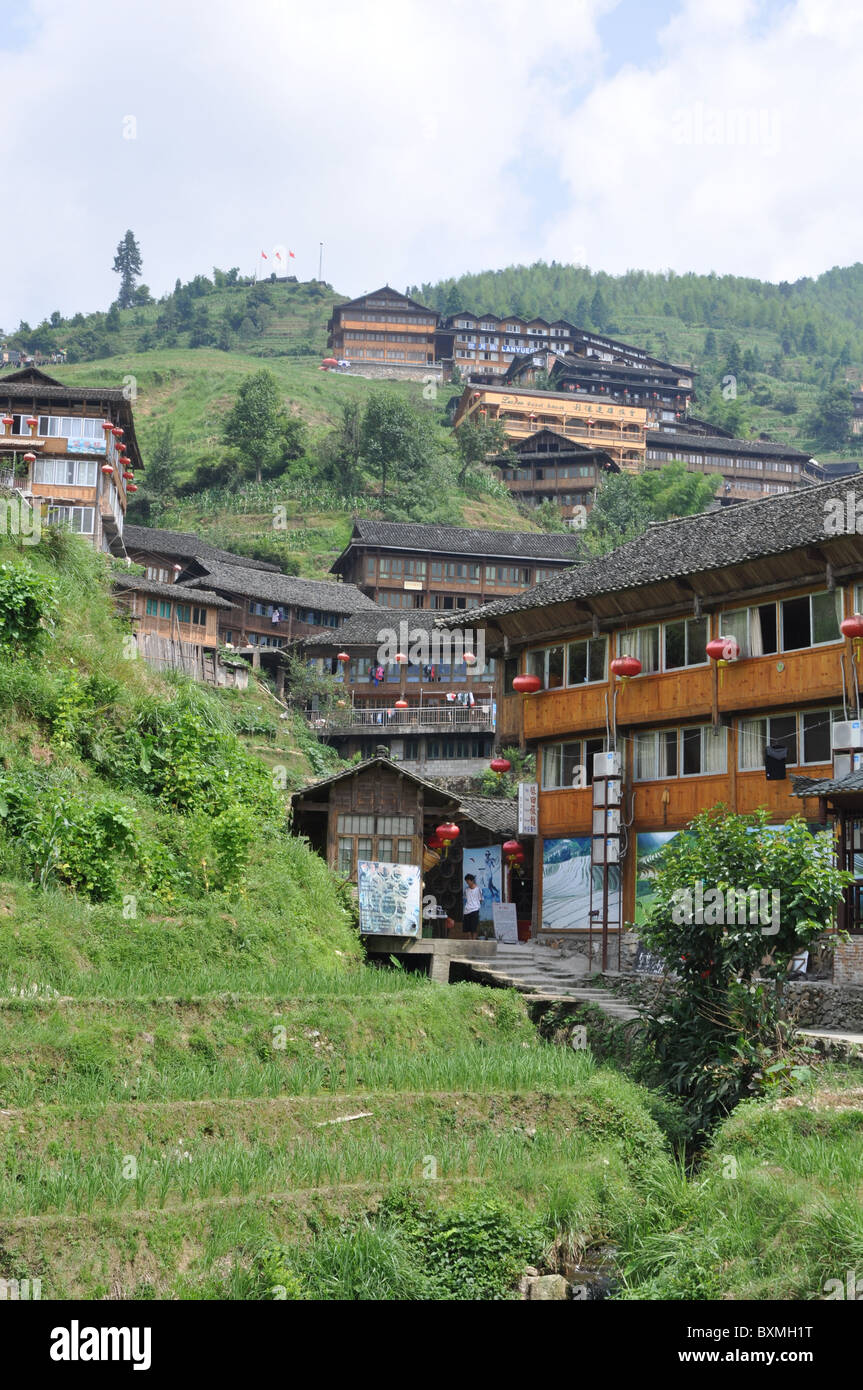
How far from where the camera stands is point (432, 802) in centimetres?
2697

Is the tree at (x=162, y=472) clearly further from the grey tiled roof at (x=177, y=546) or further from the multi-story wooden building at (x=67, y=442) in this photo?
the multi-story wooden building at (x=67, y=442)

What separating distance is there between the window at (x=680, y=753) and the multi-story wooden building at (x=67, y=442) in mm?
25873

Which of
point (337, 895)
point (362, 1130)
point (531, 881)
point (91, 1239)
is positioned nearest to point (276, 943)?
point (337, 895)

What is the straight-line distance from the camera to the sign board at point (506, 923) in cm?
3038

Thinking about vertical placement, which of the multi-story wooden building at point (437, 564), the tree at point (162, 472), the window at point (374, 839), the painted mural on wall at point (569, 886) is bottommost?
the painted mural on wall at point (569, 886)

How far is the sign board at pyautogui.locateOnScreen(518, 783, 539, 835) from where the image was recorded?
3012 cm

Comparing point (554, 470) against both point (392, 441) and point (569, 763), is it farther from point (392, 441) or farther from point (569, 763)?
point (569, 763)

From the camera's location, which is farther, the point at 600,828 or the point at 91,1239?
the point at 600,828

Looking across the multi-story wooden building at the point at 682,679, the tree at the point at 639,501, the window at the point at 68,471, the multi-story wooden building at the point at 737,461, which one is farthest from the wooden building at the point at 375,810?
the multi-story wooden building at the point at 737,461

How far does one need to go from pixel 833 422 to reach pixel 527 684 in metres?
102

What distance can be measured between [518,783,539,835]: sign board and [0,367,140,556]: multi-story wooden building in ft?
75.5

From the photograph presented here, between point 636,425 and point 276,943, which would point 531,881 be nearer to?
point 276,943

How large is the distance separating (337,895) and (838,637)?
1009cm

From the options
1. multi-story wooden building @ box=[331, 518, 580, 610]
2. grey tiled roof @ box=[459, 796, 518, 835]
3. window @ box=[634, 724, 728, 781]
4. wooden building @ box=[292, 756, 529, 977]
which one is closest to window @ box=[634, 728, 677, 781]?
window @ box=[634, 724, 728, 781]
